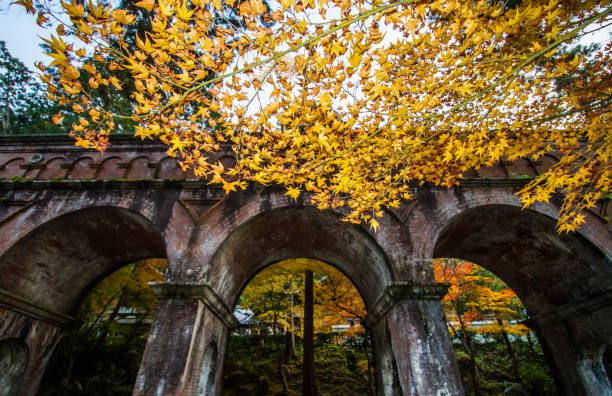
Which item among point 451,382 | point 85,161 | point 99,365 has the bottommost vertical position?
point 451,382

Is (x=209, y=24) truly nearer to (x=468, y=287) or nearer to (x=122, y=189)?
(x=122, y=189)

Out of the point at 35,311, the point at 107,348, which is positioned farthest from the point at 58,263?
the point at 107,348

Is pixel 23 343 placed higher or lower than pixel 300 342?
A: lower

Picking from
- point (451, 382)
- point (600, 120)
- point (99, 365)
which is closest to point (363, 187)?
point (600, 120)

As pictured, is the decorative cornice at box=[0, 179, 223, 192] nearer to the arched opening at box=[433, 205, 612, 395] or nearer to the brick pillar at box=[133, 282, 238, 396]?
the brick pillar at box=[133, 282, 238, 396]

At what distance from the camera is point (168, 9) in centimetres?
242

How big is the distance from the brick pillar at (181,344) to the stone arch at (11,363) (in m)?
4.32

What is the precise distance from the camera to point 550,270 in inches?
303

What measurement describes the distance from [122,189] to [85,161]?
206 centimetres

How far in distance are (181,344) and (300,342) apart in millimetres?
13409

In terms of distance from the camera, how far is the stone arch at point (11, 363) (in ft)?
22.1

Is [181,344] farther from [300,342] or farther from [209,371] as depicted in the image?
[300,342]

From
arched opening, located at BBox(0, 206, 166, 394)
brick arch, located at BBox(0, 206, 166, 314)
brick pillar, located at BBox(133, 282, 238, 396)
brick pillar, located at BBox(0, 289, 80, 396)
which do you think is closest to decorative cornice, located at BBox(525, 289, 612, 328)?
brick pillar, located at BBox(133, 282, 238, 396)

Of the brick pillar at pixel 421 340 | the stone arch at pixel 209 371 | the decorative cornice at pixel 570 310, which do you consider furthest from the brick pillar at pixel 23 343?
the decorative cornice at pixel 570 310
